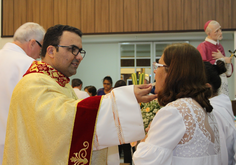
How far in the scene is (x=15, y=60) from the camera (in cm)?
231

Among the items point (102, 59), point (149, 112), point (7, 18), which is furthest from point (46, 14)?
point (149, 112)

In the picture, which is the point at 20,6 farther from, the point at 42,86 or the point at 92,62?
the point at 42,86

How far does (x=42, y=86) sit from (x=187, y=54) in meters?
0.93

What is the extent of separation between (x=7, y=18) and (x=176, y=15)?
4998mm

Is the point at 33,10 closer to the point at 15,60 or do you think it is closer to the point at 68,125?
the point at 15,60

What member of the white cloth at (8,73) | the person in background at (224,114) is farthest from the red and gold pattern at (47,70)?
the person in background at (224,114)

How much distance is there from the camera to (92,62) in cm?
872

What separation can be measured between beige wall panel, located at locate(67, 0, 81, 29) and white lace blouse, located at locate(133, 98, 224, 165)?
6.07 metres

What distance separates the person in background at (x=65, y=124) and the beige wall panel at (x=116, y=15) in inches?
217

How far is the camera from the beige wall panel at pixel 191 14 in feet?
21.3

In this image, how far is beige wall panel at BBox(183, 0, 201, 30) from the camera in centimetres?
650

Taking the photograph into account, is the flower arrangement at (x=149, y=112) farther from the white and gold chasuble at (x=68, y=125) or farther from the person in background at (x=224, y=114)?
the white and gold chasuble at (x=68, y=125)

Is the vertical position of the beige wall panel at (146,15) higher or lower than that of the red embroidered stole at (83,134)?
higher

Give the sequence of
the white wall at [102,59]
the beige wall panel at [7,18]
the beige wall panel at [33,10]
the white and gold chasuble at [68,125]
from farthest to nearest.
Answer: the white wall at [102,59] < the beige wall panel at [7,18] < the beige wall panel at [33,10] < the white and gold chasuble at [68,125]
